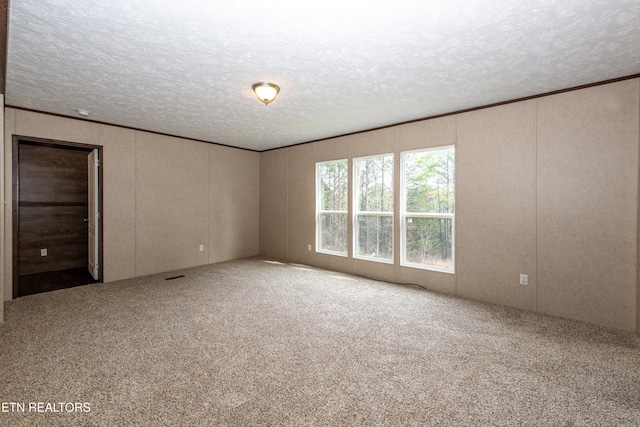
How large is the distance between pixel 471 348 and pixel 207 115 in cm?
425

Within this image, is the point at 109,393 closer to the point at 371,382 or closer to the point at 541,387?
the point at 371,382

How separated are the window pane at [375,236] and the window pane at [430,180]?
0.49 meters

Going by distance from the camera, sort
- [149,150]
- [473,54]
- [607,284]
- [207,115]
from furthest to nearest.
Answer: [149,150] → [207,115] → [607,284] → [473,54]

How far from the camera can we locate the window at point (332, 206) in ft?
18.1

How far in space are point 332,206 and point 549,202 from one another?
3342mm

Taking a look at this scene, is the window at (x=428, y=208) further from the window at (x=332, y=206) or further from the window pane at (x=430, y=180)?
the window at (x=332, y=206)

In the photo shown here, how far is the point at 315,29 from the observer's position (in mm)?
2168

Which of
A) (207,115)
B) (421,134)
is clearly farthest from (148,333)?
(421,134)

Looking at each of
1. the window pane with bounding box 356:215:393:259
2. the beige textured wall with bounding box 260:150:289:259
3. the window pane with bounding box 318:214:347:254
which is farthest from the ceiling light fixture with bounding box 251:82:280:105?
the beige textured wall with bounding box 260:150:289:259

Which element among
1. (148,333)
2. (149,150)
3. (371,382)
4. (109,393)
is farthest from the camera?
(149,150)

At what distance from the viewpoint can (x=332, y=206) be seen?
5730 mm

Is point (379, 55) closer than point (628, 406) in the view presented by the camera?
No

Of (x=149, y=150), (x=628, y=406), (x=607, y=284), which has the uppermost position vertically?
(x=149, y=150)

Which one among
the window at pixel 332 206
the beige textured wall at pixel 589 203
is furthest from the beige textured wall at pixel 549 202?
the window at pixel 332 206
